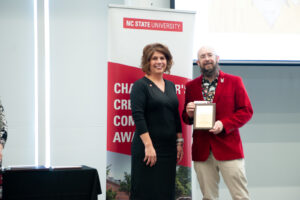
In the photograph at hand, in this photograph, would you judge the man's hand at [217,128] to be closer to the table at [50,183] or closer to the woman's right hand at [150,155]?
the woman's right hand at [150,155]

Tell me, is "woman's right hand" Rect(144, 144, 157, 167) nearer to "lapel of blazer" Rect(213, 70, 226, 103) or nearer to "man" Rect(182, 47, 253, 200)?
"man" Rect(182, 47, 253, 200)

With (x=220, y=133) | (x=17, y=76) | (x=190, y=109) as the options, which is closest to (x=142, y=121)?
(x=190, y=109)

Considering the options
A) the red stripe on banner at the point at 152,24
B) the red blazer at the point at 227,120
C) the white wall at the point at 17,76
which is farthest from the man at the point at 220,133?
the white wall at the point at 17,76

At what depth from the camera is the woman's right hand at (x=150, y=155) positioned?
2.68 meters

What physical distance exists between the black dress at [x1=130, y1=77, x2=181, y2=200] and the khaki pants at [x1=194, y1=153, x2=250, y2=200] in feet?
0.97

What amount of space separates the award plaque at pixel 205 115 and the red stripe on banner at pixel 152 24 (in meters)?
0.86

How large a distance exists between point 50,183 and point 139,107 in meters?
0.78

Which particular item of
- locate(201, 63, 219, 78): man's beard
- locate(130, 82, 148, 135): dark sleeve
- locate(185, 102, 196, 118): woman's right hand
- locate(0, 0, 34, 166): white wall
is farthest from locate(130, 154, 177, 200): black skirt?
locate(0, 0, 34, 166): white wall

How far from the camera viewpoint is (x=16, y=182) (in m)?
2.44

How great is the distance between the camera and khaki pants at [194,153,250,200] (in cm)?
284

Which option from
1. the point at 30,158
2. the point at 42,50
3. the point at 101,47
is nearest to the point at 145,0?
the point at 101,47

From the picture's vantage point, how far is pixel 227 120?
2803 millimetres

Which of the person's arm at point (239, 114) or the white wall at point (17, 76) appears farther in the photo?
the white wall at point (17, 76)

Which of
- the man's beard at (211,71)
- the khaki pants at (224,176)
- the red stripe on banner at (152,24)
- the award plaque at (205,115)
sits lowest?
the khaki pants at (224,176)
